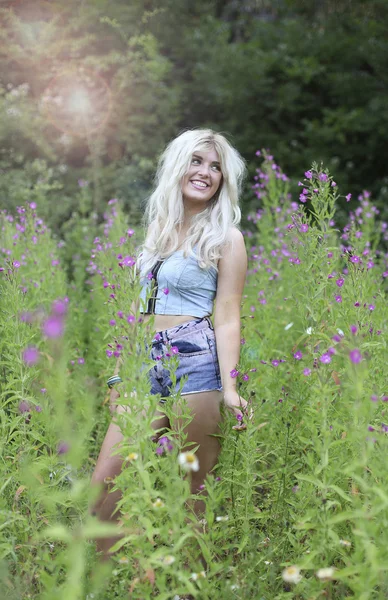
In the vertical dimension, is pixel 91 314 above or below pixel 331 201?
below

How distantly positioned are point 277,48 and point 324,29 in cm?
98

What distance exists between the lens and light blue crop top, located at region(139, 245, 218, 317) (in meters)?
2.91

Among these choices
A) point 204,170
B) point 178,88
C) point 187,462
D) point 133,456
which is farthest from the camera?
point 178,88

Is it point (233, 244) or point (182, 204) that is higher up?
point (182, 204)

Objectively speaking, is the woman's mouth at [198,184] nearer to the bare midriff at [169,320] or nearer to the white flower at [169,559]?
the bare midriff at [169,320]

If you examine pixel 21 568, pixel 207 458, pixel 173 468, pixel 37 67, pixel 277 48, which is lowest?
pixel 21 568

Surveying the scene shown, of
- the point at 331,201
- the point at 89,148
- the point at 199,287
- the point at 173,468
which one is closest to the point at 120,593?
the point at 173,468

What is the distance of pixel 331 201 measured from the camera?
2824 mm

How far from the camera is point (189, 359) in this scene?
2758 millimetres

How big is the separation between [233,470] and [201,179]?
1333 mm

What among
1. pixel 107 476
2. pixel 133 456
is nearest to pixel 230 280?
pixel 107 476

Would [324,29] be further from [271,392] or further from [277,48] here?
[271,392]

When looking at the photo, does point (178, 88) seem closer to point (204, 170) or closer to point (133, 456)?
point (204, 170)

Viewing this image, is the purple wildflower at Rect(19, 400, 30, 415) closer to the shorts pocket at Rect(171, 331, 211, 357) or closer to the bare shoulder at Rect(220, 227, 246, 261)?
the shorts pocket at Rect(171, 331, 211, 357)
